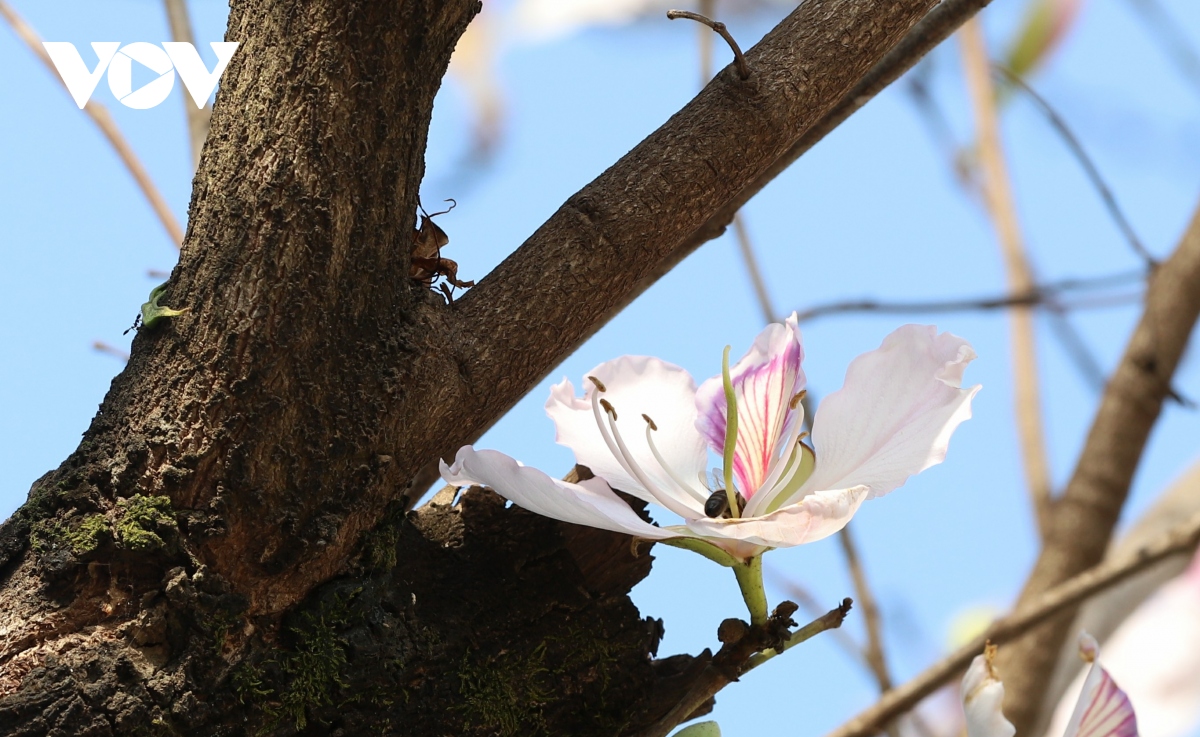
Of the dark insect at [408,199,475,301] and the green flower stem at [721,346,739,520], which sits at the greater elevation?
the dark insect at [408,199,475,301]

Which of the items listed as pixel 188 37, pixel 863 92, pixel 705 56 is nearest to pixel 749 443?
pixel 863 92

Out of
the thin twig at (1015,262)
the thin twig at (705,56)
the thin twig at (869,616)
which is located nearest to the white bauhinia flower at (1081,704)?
the thin twig at (869,616)

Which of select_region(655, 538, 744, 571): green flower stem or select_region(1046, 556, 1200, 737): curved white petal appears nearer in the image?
select_region(655, 538, 744, 571): green flower stem

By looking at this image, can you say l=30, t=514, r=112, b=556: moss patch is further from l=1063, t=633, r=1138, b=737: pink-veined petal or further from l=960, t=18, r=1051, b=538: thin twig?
l=960, t=18, r=1051, b=538: thin twig

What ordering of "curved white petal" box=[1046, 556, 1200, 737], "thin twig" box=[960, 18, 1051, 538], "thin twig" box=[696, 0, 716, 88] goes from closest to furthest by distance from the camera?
"thin twig" box=[696, 0, 716, 88] → "thin twig" box=[960, 18, 1051, 538] → "curved white petal" box=[1046, 556, 1200, 737]

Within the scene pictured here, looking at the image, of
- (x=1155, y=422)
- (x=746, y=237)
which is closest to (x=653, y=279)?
(x=746, y=237)

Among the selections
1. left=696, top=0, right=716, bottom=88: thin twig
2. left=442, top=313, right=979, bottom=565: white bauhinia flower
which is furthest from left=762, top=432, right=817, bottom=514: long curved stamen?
left=696, top=0, right=716, bottom=88: thin twig
